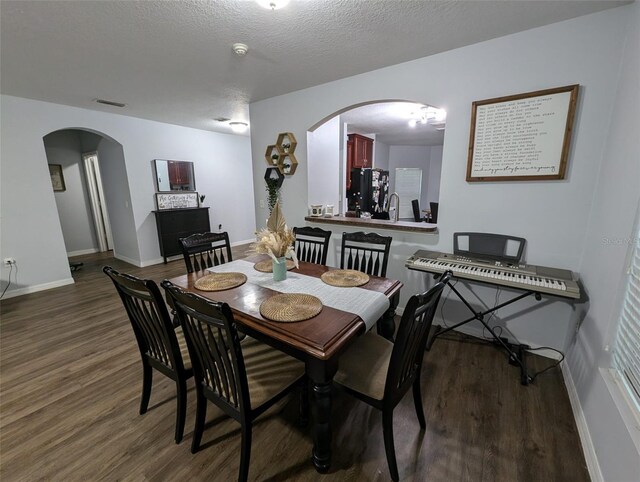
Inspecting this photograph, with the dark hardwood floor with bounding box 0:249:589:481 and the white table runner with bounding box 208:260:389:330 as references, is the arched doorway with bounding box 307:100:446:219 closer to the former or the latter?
the white table runner with bounding box 208:260:389:330

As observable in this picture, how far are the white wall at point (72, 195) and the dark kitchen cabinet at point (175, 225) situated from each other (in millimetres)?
1972

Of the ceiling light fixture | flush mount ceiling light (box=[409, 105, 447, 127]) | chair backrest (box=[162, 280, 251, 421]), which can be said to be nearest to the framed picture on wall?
the ceiling light fixture

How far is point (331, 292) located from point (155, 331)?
0.99 m

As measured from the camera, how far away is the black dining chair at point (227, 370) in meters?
1.10

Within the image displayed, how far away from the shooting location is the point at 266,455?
4.78 ft

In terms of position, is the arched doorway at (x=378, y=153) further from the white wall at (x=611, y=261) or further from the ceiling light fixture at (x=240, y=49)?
the white wall at (x=611, y=261)

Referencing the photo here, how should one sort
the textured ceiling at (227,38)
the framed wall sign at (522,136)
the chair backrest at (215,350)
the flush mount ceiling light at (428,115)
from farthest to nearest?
the flush mount ceiling light at (428,115) → the framed wall sign at (522,136) → the textured ceiling at (227,38) → the chair backrest at (215,350)

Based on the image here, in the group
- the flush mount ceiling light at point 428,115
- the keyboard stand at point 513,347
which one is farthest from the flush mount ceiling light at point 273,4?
the flush mount ceiling light at point 428,115

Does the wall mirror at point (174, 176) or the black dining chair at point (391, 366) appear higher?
the wall mirror at point (174, 176)

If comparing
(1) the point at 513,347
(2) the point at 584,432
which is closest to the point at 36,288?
(1) the point at 513,347

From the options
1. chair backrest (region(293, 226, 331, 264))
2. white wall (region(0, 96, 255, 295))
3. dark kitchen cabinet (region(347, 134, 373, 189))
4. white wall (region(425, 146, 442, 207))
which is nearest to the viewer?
chair backrest (region(293, 226, 331, 264))

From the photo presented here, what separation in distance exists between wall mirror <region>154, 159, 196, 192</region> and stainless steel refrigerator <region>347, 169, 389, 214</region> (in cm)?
309

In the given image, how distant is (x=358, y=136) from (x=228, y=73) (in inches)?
126

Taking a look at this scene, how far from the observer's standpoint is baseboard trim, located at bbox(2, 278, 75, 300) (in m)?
3.52
